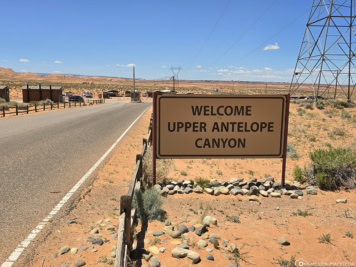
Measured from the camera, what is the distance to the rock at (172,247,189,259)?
3701 mm

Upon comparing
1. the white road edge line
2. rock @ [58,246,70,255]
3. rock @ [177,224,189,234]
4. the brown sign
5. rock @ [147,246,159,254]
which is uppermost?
the brown sign

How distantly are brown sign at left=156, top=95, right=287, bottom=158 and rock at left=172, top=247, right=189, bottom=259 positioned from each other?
311 cm

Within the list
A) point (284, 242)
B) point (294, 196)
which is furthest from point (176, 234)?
point (294, 196)

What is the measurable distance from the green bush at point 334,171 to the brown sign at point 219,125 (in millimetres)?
949

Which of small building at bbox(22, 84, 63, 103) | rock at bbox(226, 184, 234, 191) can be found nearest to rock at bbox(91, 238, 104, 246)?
rock at bbox(226, 184, 234, 191)

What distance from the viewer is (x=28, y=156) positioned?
30.5 ft

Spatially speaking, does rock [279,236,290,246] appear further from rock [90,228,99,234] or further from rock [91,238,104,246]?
rock [90,228,99,234]

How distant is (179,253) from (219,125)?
141 inches

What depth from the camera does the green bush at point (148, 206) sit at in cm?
489

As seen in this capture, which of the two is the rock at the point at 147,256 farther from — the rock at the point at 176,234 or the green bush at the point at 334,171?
the green bush at the point at 334,171

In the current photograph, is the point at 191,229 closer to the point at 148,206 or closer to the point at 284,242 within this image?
the point at 148,206

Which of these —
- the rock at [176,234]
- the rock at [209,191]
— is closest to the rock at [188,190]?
the rock at [209,191]

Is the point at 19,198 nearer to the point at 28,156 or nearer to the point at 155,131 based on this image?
the point at 155,131

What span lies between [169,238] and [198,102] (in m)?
3.25
